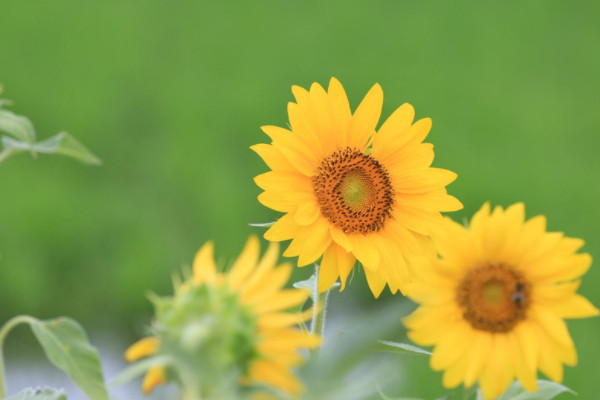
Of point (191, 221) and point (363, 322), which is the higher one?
point (363, 322)

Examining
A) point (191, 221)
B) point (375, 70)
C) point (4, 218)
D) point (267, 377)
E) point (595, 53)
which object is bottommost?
point (4, 218)

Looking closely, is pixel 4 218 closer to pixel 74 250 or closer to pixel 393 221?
pixel 74 250

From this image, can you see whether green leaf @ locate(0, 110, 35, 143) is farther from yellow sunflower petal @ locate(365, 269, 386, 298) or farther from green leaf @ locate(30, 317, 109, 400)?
yellow sunflower petal @ locate(365, 269, 386, 298)

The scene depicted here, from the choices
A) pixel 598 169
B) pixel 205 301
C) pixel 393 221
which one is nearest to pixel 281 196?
pixel 393 221

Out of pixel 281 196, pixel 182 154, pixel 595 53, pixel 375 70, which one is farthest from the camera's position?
pixel 595 53

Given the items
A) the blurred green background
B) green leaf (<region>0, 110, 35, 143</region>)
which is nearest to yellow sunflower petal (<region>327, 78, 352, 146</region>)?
green leaf (<region>0, 110, 35, 143</region>)

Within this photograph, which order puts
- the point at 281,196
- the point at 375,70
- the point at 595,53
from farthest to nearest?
the point at 595,53 < the point at 375,70 < the point at 281,196

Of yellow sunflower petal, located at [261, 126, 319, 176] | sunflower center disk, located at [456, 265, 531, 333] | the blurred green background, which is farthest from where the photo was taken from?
the blurred green background

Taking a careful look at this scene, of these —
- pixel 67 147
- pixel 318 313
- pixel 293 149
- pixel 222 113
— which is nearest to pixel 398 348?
pixel 318 313
